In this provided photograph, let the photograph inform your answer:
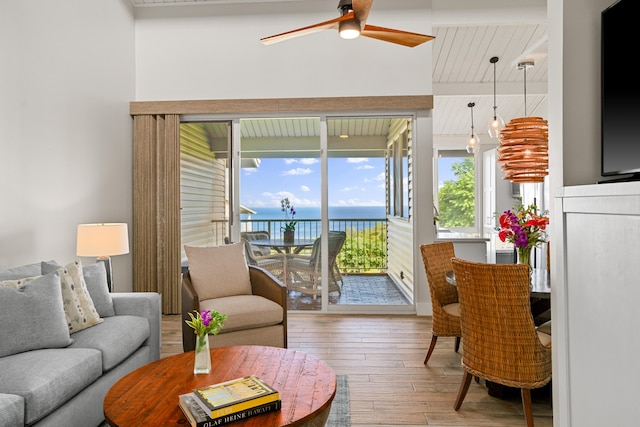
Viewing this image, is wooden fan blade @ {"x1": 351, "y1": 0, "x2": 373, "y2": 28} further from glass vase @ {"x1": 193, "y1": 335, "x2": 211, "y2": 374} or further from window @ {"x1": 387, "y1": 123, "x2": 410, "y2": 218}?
window @ {"x1": 387, "y1": 123, "x2": 410, "y2": 218}

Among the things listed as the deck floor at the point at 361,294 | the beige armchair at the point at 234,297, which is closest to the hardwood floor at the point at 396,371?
the deck floor at the point at 361,294

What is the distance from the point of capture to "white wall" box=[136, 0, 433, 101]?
4.94 meters

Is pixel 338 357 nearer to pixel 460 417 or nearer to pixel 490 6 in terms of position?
pixel 460 417

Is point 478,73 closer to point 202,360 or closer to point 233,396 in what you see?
point 202,360

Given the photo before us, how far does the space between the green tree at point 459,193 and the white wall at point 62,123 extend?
569 cm

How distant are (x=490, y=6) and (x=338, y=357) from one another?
418 centimetres

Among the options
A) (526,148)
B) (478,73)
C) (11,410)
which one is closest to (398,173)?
(526,148)

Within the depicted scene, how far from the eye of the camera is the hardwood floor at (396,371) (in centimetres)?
260

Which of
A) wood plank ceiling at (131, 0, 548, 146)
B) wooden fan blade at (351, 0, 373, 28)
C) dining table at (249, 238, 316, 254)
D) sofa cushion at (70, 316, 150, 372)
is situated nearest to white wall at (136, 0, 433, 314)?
wood plank ceiling at (131, 0, 548, 146)

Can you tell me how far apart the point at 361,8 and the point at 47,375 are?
2670 mm

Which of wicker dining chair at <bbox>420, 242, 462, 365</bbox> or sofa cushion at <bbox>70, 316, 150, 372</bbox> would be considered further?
wicker dining chair at <bbox>420, 242, 462, 365</bbox>

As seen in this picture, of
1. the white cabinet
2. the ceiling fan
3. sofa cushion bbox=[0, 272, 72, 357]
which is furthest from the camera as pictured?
the ceiling fan

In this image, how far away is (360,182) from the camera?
5121 mm

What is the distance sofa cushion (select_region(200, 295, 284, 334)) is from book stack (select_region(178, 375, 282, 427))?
1456mm
